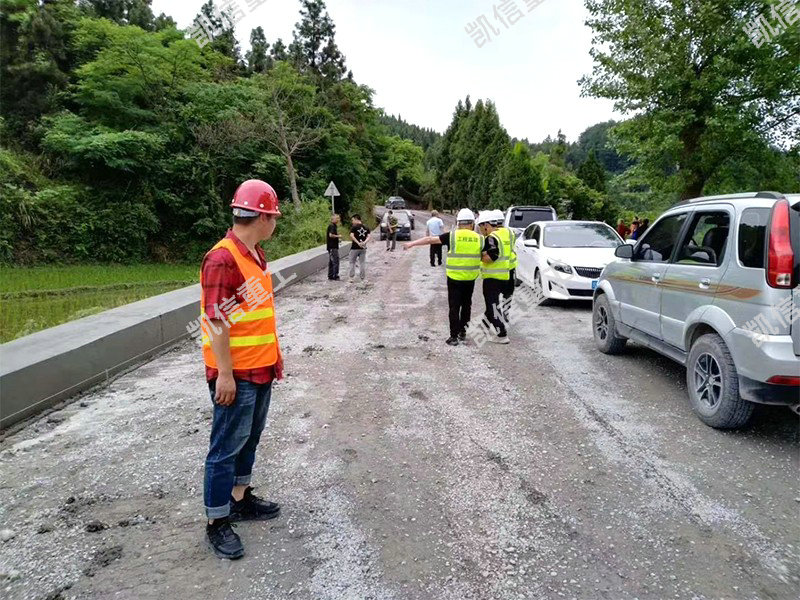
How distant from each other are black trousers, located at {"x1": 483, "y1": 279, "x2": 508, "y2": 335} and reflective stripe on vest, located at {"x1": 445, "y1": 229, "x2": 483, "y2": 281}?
14.8 inches

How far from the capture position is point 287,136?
29.3 metres

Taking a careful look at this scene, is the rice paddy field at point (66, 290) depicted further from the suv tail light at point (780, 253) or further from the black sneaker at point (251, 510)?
the suv tail light at point (780, 253)

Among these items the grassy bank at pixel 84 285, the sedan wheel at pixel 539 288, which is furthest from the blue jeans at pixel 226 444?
the sedan wheel at pixel 539 288

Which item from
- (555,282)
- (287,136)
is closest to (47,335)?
(555,282)

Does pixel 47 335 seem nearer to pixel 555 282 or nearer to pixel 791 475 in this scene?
pixel 791 475

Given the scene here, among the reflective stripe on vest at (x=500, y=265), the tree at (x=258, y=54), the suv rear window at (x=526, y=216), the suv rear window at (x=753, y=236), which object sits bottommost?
the reflective stripe on vest at (x=500, y=265)

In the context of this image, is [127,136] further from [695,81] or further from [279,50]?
[279,50]

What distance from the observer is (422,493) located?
334 centimetres

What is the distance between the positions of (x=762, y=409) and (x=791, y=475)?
1278 millimetres

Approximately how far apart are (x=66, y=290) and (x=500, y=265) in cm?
1285

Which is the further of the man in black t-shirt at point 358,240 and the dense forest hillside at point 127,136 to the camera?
the dense forest hillside at point 127,136

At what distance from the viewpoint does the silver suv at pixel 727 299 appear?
3.67 meters

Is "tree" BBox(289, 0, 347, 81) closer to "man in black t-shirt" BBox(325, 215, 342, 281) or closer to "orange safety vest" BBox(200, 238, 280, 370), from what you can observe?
"man in black t-shirt" BBox(325, 215, 342, 281)

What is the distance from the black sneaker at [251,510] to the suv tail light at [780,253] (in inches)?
146
